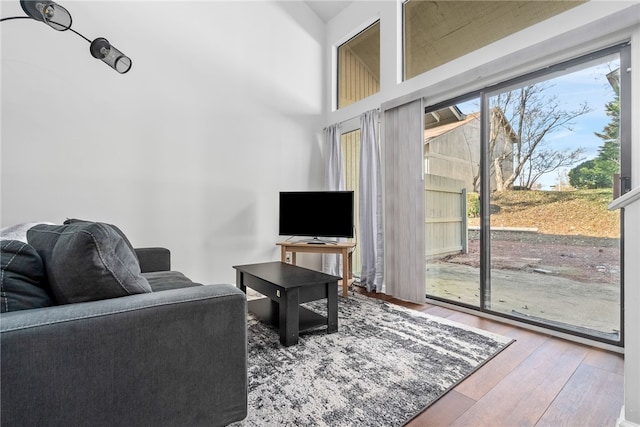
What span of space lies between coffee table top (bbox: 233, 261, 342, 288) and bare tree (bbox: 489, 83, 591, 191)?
1750 millimetres

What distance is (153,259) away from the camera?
96.0 inches

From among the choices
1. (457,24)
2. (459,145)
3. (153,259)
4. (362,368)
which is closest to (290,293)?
(362,368)

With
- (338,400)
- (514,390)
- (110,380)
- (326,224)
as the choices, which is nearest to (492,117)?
(326,224)

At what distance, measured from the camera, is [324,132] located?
4.25 meters

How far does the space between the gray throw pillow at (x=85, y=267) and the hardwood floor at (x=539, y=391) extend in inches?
52.2

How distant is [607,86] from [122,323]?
10.1ft

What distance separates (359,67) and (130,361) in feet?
13.3

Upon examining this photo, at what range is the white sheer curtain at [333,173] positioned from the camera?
3.95 meters

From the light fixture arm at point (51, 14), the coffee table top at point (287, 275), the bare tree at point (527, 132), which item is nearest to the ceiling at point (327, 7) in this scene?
the bare tree at point (527, 132)

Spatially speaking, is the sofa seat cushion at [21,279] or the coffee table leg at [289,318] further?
the coffee table leg at [289,318]

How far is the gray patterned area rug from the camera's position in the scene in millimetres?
1348

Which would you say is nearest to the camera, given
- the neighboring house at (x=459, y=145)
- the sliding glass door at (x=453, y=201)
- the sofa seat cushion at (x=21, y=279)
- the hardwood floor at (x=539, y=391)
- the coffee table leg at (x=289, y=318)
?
the sofa seat cushion at (x=21, y=279)

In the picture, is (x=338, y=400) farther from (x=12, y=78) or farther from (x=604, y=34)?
(x=12, y=78)

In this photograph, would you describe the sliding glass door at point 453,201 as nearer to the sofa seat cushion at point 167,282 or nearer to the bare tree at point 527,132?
the bare tree at point 527,132
